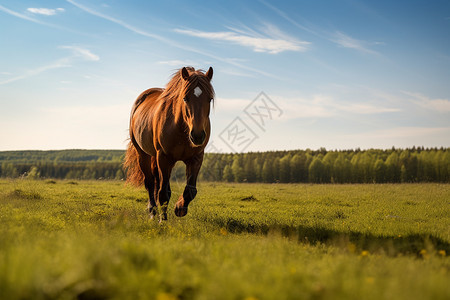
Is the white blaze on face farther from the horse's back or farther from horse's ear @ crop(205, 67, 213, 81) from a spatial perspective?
the horse's back

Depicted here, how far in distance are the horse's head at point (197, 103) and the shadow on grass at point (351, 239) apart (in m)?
2.15

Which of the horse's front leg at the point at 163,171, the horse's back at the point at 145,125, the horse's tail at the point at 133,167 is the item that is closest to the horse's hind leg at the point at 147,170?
the horse's tail at the point at 133,167

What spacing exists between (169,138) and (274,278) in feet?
15.9

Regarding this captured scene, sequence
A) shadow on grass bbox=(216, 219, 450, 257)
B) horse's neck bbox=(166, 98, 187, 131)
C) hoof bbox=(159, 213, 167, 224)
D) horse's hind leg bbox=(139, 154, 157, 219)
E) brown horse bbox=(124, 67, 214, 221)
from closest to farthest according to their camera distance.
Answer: shadow on grass bbox=(216, 219, 450, 257) < brown horse bbox=(124, 67, 214, 221) < horse's neck bbox=(166, 98, 187, 131) < hoof bbox=(159, 213, 167, 224) < horse's hind leg bbox=(139, 154, 157, 219)

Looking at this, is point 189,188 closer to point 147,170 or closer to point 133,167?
point 147,170

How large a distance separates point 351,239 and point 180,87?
181 inches

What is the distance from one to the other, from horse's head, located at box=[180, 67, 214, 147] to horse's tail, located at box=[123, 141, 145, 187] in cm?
403

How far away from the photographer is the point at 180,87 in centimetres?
749

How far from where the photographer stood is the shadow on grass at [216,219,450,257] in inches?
219

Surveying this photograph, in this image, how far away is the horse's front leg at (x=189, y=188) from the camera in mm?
7191

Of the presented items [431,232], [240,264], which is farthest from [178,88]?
[431,232]

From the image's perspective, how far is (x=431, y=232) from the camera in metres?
6.89

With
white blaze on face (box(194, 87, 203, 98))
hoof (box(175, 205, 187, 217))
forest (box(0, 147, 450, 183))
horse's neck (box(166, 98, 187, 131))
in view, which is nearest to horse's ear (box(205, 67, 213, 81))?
white blaze on face (box(194, 87, 203, 98))

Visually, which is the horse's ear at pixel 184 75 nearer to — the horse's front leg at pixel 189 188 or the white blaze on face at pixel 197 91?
the white blaze on face at pixel 197 91
